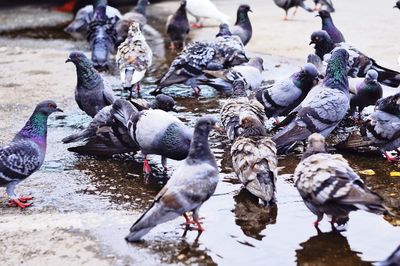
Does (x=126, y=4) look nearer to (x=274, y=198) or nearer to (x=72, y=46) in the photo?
(x=72, y=46)

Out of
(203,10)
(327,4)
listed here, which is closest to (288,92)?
(203,10)

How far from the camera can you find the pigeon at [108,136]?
6.88 meters

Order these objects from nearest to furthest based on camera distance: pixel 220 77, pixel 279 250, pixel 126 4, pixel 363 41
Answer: pixel 279 250 < pixel 220 77 < pixel 363 41 < pixel 126 4

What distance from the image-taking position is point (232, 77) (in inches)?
333

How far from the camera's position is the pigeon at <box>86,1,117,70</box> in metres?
10.9

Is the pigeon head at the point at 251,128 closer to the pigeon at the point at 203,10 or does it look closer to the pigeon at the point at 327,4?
the pigeon at the point at 203,10

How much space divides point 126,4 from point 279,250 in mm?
14299

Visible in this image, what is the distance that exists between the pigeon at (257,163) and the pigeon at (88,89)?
249 centimetres

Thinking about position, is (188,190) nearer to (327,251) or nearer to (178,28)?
(327,251)


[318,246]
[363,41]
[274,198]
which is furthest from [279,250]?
[363,41]

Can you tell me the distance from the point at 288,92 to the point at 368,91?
89 centimetres

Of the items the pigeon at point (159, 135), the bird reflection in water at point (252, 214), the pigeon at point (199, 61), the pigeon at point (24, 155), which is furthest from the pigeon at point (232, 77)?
the pigeon at point (24, 155)

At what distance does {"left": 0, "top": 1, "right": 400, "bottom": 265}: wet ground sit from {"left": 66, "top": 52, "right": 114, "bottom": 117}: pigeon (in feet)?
1.38

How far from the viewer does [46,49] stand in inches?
502
